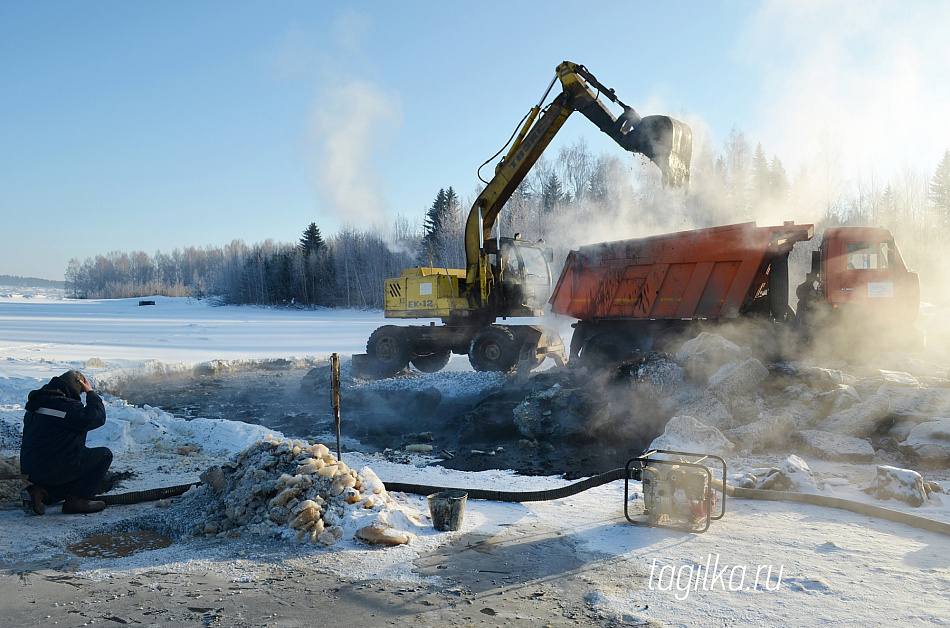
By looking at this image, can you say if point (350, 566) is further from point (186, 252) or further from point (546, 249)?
point (186, 252)

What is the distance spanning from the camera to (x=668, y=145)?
1030 centimetres

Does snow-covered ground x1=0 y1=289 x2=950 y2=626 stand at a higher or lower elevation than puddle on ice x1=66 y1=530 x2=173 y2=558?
higher

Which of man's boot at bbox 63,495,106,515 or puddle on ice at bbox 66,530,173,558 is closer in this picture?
puddle on ice at bbox 66,530,173,558

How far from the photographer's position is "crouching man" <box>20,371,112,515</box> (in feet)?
16.8

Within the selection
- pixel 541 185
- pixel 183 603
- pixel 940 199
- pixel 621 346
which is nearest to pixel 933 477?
pixel 621 346

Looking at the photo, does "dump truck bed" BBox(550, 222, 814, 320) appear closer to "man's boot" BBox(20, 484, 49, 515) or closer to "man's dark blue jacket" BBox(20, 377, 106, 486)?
"man's dark blue jacket" BBox(20, 377, 106, 486)

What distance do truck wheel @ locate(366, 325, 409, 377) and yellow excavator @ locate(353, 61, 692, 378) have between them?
0.08 ft

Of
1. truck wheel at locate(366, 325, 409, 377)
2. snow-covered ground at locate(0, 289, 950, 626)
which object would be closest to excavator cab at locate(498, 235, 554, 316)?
truck wheel at locate(366, 325, 409, 377)

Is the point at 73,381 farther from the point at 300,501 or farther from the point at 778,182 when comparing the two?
the point at 778,182

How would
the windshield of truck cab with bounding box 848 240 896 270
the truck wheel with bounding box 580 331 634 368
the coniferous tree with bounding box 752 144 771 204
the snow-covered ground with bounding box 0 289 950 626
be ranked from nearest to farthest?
the snow-covered ground with bounding box 0 289 950 626 < the windshield of truck cab with bounding box 848 240 896 270 < the truck wheel with bounding box 580 331 634 368 < the coniferous tree with bounding box 752 144 771 204

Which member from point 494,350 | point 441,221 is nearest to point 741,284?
point 494,350

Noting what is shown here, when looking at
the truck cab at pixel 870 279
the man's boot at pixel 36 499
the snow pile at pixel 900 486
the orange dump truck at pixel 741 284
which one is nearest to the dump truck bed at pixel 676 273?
the orange dump truck at pixel 741 284

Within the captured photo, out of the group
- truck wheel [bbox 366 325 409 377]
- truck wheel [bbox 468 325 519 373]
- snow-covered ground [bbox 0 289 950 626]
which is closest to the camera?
snow-covered ground [bbox 0 289 950 626]

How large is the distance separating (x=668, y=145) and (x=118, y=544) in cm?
953
